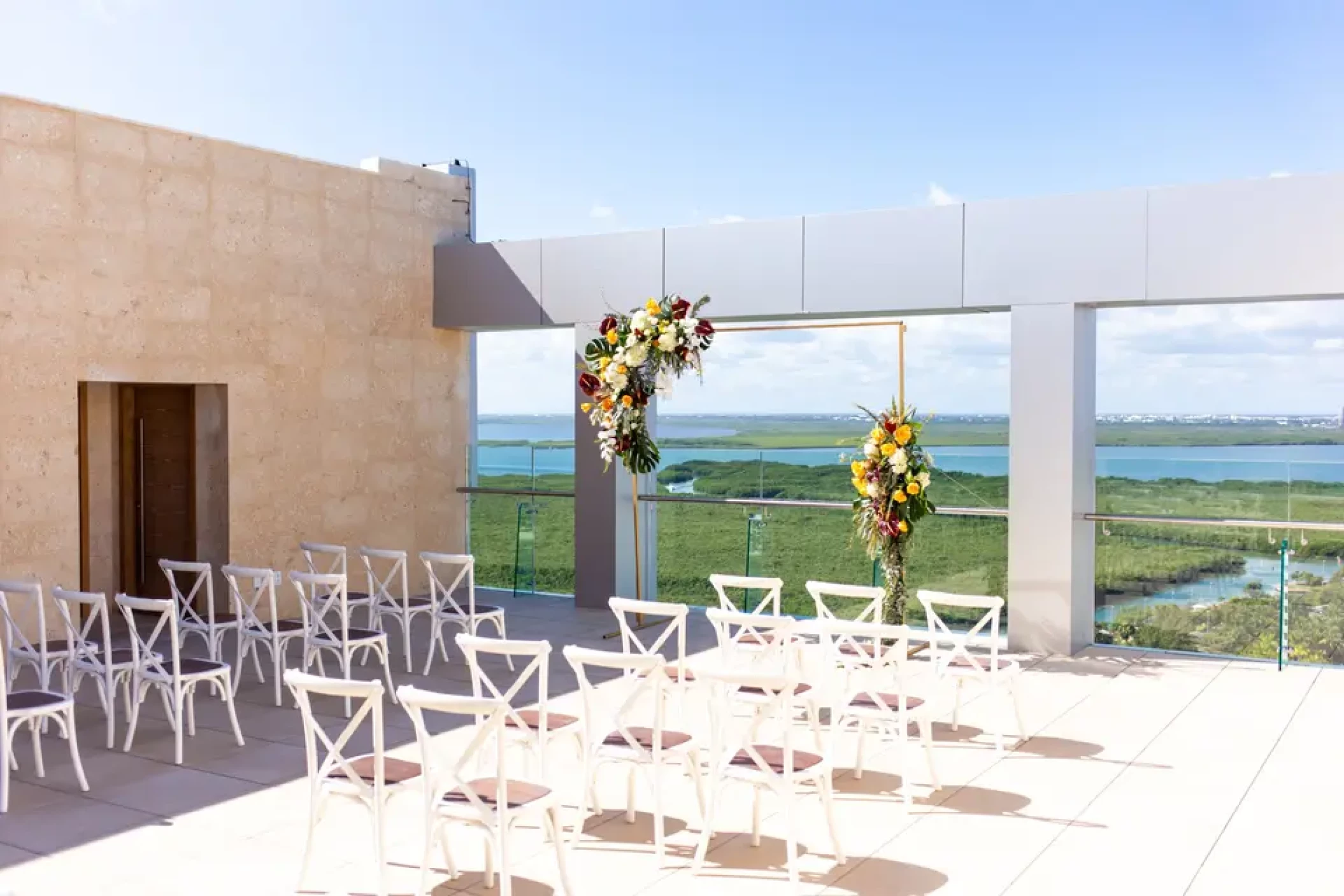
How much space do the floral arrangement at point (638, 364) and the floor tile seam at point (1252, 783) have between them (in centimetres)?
431

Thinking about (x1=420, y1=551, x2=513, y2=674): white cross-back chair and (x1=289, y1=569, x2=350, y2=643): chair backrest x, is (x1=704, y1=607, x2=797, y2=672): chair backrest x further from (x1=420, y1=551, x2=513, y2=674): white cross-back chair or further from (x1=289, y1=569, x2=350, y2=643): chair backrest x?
(x1=289, y1=569, x2=350, y2=643): chair backrest x

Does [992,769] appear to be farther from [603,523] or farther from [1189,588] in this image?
[603,523]

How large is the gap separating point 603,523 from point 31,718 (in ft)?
18.0

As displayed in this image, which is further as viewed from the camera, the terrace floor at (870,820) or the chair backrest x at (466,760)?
the terrace floor at (870,820)

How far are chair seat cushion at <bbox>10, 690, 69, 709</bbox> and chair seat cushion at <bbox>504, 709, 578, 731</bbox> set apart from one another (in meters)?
2.09

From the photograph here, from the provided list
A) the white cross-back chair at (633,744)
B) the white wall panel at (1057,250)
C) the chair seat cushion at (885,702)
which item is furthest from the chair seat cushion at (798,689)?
the white wall panel at (1057,250)

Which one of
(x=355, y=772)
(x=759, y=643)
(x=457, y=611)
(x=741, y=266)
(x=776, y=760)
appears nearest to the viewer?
(x=355, y=772)

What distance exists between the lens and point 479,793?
413 centimetres

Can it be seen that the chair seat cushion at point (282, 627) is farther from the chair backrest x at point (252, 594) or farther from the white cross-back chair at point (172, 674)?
the white cross-back chair at point (172, 674)

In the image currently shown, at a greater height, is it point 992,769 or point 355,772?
point 355,772

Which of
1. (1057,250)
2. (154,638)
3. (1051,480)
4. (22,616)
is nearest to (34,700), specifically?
(154,638)

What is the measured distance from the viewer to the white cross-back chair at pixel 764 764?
4273 mm

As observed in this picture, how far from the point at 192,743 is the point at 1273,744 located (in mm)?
5471

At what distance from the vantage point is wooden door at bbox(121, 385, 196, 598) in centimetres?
1030
